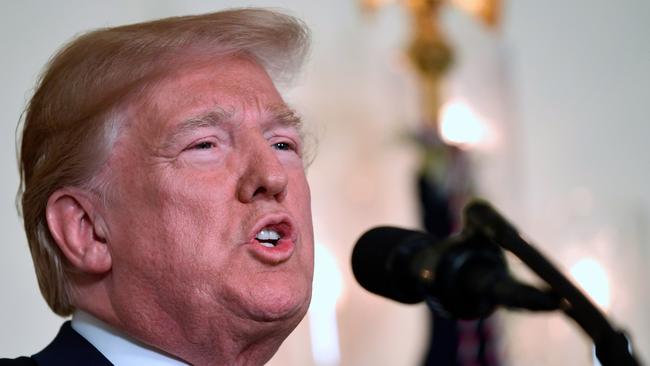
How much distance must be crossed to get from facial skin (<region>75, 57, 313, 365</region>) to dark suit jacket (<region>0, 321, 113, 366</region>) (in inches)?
2.0

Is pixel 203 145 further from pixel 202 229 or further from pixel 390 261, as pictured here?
pixel 390 261

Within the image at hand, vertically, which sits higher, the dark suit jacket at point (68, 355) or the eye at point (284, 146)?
the eye at point (284, 146)

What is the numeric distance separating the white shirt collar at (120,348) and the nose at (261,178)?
275 millimetres

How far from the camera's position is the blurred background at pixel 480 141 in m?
3.65

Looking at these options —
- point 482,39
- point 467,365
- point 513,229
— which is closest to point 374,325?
point 467,365

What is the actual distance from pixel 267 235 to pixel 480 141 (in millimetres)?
2524

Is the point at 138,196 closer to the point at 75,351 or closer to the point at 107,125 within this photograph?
the point at 107,125

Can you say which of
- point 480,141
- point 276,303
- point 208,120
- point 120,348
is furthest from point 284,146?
point 480,141

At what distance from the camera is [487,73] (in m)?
4.06

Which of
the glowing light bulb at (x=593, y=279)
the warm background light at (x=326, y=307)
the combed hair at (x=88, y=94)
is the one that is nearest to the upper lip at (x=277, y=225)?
the combed hair at (x=88, y=94)

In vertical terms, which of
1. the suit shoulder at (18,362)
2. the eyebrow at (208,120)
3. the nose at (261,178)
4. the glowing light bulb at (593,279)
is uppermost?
the eyebrow at (208,120)

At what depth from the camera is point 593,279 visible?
4.28 meters

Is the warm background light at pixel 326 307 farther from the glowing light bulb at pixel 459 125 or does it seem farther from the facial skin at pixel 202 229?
the facial skin at pixel 202 229

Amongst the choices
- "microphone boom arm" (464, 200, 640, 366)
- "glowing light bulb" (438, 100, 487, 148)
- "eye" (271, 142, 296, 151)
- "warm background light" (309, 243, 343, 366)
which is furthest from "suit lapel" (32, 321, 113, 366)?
"glowing light bulb" (438, 100, 487, 148)
